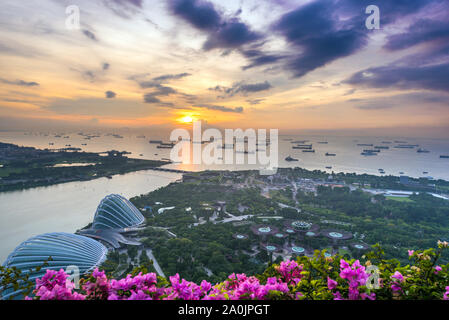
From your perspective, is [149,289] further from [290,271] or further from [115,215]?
[115,215]

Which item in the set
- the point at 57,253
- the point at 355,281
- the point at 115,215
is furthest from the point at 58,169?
the point at 355,281

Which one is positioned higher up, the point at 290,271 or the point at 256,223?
the point at 290,271

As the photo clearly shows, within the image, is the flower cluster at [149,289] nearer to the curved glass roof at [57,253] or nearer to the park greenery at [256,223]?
the park greenery at [256,223]

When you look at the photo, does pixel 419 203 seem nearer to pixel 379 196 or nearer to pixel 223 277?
pixel 379 196

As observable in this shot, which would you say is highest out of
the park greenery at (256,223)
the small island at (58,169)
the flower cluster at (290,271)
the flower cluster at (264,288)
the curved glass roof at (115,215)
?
the flower cluster at (264,288)

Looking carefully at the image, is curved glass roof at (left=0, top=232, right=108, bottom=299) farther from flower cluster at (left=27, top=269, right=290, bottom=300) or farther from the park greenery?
flower cluster at (left=27, top=269, right=290, bottom=300)

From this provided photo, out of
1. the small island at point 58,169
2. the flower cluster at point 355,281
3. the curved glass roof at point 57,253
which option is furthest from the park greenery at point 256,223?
the small island at point 58,169
